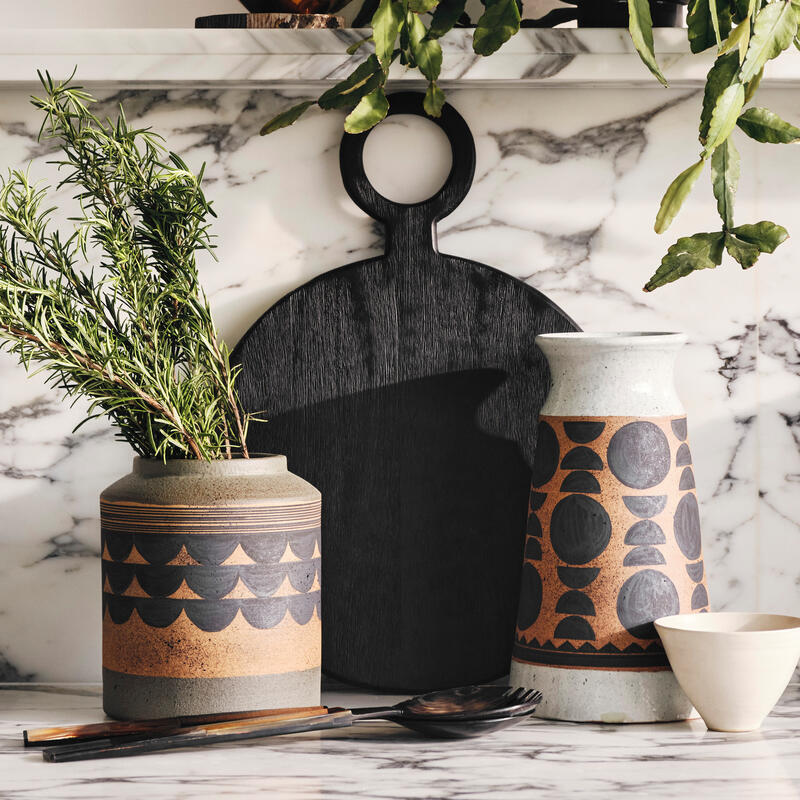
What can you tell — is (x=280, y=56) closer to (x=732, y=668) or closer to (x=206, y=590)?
(x=206, y=590)

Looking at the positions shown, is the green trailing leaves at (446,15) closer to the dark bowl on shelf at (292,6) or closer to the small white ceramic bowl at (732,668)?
the dark bowl on shelf at (292,6)

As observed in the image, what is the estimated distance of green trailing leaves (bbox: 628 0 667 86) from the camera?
75cm

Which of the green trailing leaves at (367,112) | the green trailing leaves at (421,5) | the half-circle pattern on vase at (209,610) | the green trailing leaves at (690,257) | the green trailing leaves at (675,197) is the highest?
the green trailing leaves at (421,5)

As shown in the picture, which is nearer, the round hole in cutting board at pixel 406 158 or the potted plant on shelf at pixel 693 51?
the potted plant on shelf at pixel 693 51

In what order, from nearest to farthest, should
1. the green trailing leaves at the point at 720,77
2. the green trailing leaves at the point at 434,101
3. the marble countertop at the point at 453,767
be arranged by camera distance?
the marble countertop at the point at 453,767
the green trailing leaves at the point at 720,77
the green trailing leaves at the point at 434,101

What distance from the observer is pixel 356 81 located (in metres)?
0.81

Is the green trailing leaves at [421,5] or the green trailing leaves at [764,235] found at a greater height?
the green trailing leaves at [421,5]

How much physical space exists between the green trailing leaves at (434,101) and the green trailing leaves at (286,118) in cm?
9

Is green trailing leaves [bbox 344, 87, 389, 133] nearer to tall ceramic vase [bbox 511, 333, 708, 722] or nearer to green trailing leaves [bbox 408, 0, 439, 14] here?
green trailing leaves [bbox 408, 0, 439, 14]

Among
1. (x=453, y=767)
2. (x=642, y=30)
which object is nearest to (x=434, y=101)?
(x=642, y=30)

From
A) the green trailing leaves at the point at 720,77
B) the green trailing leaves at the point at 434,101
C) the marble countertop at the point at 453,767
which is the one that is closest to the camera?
the marble countertop at the point at 453,767

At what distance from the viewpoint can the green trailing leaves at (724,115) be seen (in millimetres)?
688

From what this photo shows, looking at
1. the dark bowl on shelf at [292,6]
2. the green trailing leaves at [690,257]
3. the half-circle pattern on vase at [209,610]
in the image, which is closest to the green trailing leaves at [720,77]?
the green trailing leaves at [690,257]

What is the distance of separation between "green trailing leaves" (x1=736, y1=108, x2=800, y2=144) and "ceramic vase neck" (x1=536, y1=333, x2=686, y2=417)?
0.51ft
